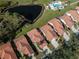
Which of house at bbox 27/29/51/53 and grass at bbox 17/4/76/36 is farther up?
grass at bbox 17/4/76/36

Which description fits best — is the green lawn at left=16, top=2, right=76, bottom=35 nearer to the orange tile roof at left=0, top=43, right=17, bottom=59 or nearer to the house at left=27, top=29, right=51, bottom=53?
the house at left=27, top=29, right=51, bottom=53

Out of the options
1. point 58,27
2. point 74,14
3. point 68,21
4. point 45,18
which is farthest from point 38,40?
point 74,14

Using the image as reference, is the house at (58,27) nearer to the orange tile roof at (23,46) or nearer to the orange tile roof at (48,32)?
the orange tile roof at (48,32)

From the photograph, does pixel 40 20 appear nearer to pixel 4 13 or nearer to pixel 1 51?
pixel 4 13

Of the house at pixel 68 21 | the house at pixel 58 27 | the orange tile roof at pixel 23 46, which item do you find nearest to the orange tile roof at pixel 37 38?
the orange tile roof at pixel 23 46

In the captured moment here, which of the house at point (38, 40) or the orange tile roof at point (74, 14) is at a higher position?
the orange tile roof at point (74, 14)

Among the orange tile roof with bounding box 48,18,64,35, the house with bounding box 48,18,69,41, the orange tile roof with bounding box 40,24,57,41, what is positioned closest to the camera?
the orange tile roof with bounding box 40,24,57,41

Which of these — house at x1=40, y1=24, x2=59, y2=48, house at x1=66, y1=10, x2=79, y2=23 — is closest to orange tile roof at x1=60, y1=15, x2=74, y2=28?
house at x1=66, y1=10, x2=79, y2=23
